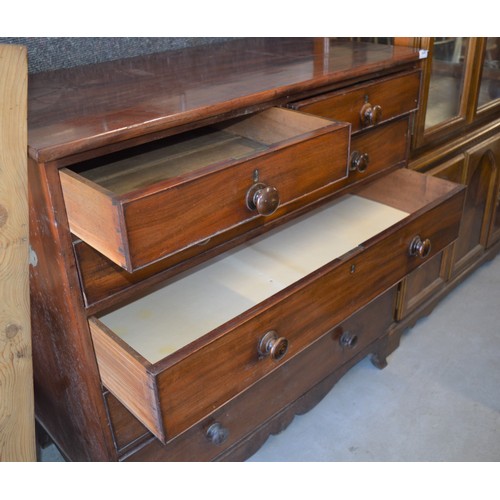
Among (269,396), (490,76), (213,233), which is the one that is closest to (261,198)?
(213,233)

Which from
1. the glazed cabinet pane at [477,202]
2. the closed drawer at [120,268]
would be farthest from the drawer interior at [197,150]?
the glazed cabinet pane at [477,202]

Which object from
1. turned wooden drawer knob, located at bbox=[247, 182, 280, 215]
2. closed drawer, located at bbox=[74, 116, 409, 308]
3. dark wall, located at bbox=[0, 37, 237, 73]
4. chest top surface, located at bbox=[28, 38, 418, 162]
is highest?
dark wall, located at bbox=[0, 37, 237, 73]

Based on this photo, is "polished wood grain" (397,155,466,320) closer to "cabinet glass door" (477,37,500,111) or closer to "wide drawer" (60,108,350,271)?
"cabinet glass door" (477,37,500,111)

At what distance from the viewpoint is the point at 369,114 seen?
1.08m

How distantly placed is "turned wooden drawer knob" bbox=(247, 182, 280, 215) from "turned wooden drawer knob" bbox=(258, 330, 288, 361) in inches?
7.1

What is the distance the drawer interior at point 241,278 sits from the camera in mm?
938

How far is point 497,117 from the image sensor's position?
1614 millimetres

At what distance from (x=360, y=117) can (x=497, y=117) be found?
28.3 inches

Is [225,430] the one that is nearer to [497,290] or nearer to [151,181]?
[151,181]

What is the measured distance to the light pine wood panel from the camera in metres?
0.73

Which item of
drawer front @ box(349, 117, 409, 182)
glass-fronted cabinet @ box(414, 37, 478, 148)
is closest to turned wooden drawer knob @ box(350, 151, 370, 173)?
drawer front @ box(349, 117, 409, 182)

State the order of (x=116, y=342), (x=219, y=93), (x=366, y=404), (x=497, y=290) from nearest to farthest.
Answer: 1. (x=116, y=342)
2. (x=219, y=93)
3. (x=366, y=404)
4. (x=497, y=290)

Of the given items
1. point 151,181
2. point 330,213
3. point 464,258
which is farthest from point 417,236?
point 464,258

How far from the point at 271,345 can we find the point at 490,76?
1068 millimetres
